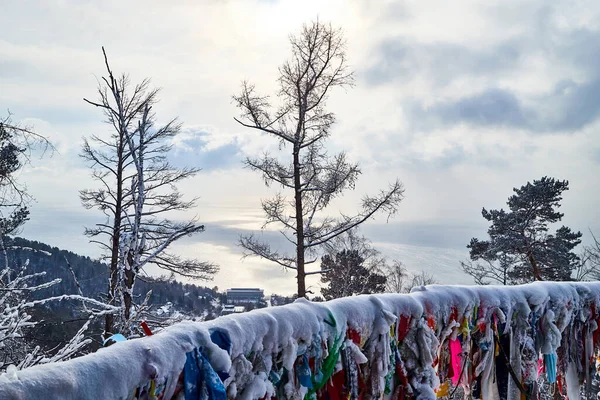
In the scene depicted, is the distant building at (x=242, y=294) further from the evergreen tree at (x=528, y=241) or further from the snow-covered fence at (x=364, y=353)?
the snow-covered fence at (x=364, y=353)

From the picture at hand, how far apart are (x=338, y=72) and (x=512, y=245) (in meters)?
7.90

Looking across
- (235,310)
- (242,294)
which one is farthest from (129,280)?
(242,294)

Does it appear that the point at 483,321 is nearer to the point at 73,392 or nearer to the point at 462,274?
the point at 73,392

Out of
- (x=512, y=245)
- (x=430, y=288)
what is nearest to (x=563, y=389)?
(x=430, y=288)

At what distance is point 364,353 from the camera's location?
1.62 m

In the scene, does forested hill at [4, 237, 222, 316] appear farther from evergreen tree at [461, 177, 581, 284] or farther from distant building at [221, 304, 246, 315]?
evergreen tree at [461, 177, 581, 284]

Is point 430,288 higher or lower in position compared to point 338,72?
lower

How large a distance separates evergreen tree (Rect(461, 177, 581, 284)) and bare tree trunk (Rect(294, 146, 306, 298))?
732cm

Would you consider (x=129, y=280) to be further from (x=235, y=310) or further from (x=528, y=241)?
(x=528, y=241)

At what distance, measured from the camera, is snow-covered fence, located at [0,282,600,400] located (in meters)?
0.95

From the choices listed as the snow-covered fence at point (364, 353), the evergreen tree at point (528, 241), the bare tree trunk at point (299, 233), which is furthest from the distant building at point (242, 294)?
the snow-covered fence at point (364, 353)

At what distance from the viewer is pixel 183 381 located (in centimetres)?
109

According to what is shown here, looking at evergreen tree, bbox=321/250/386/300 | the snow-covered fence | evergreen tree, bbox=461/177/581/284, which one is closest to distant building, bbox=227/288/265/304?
evergreen tree, bbox=321/250/386/300

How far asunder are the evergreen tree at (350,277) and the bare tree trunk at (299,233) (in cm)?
635
